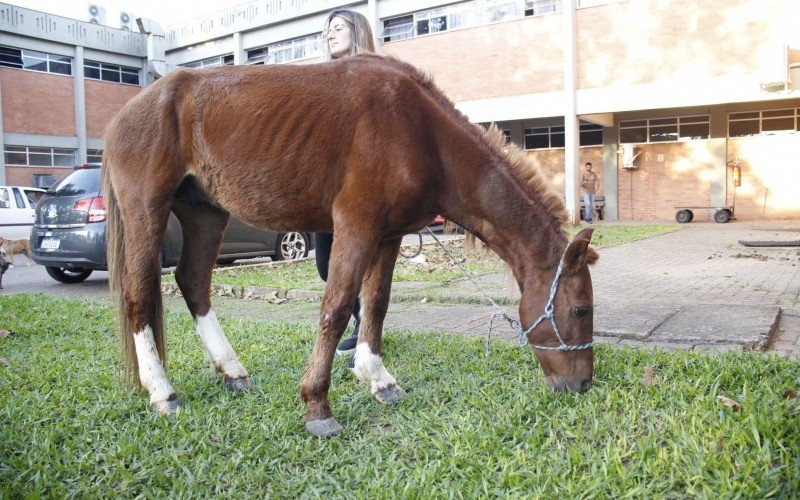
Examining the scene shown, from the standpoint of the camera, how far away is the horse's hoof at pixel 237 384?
3992mm

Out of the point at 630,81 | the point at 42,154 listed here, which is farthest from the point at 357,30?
the point at 42,154

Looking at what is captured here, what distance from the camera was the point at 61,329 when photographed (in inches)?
246

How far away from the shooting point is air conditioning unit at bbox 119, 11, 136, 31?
38094mm

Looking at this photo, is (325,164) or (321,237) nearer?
(325,164)

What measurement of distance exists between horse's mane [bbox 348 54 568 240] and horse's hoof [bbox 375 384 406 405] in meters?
1.29

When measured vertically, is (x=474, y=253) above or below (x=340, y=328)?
above

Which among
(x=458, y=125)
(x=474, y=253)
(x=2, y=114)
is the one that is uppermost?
(x=2, y=114)

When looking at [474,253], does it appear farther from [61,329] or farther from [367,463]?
[61,329]

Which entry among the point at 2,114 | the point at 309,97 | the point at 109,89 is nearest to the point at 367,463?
the point at 309,97

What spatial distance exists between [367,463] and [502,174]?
1.64 m

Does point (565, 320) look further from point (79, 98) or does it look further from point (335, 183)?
point (79, 98)

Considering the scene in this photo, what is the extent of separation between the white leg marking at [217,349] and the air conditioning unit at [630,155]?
24.1m

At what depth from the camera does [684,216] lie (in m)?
23.4

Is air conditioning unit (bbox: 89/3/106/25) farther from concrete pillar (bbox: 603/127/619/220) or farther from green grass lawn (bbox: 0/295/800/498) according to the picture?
green grass lawn (bbox: 0/295/800/498)
